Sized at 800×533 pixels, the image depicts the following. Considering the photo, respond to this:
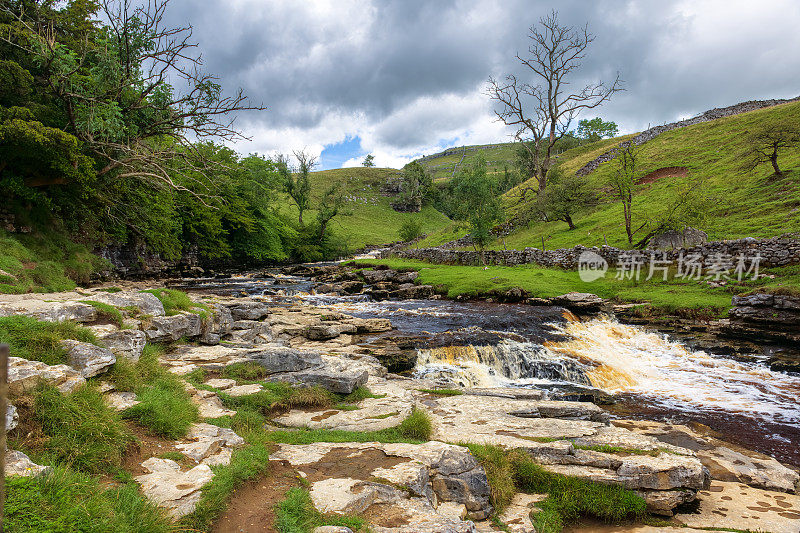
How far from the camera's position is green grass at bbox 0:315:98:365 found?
21.0 feet

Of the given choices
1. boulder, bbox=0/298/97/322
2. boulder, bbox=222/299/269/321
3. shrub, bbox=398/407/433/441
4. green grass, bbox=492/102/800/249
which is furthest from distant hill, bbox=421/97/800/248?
boulder, bbox=0/298/97/322

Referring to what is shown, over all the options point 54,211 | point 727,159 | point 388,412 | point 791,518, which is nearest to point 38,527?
point 388,412

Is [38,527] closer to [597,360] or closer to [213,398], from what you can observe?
[213,398]

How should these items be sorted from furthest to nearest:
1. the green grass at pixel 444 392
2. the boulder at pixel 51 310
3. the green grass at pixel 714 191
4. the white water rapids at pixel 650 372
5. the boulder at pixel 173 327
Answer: the green grass at pixel 714 191 < the white water rapids at pixel 650 372 < the green grass at pixel 444 392 < the boulder at pixel 173 327 < the boulder at pixel 51 310

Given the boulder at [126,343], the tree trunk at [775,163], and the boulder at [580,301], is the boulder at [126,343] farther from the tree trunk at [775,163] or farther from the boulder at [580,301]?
the tree trunk at [775,163]

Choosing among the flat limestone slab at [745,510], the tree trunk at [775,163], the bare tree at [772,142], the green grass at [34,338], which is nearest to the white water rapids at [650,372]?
the flat limestone slab at [745,510]

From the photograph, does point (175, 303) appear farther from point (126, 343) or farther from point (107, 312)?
point (126, 343)

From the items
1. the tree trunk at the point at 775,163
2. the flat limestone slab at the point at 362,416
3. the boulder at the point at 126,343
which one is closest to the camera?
the boulder at the point at 126,343

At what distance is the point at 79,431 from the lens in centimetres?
531

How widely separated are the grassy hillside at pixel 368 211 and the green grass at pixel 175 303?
220 feet

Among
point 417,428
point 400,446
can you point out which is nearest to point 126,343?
point 400,446

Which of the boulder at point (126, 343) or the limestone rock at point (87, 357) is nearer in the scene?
the limestone rock at point (87, 357)

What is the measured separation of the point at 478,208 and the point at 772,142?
31.7 metres

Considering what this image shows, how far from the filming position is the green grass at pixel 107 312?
29.9 ft
